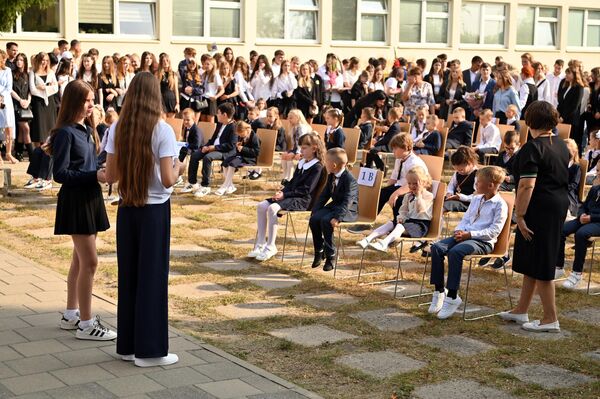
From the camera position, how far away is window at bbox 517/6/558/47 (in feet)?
111

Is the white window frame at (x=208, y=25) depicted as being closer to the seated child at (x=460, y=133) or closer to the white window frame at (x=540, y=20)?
the white window frame at (x=540, y=20)

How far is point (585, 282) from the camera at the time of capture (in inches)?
386

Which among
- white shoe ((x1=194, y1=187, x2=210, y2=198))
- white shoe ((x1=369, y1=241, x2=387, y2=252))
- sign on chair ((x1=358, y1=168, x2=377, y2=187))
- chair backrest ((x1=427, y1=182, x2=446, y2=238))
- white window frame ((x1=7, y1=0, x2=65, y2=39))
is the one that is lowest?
white shoe ((x1=194, y1=187, x2=210, y2=198))

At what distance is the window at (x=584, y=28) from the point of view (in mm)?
34906

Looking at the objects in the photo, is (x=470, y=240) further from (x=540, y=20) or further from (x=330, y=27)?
(x=540, y=20)

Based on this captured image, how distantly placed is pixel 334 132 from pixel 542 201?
7030mm

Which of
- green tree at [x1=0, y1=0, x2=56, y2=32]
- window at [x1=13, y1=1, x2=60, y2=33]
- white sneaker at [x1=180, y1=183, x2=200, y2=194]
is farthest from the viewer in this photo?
window at [x1=13, y1=1, x2=60, y2=33]

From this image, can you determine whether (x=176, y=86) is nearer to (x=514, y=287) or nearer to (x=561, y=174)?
(x=514, y=287)

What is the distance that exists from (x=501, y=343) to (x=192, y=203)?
7.30 m

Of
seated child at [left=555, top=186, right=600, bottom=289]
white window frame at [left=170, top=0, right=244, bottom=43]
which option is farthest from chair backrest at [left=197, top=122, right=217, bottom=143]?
white window frame at [left=170, top=0, right=244, bottom=43]

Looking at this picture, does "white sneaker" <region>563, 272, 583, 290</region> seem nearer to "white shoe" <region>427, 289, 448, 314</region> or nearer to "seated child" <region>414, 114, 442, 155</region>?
"white shoe" <region>427, 289, 448, 314</region>

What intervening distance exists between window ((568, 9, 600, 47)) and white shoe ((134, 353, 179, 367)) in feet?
99.3

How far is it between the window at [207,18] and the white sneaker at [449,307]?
63.1 feet

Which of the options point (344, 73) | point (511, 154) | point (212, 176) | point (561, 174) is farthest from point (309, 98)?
point (561, 174)
